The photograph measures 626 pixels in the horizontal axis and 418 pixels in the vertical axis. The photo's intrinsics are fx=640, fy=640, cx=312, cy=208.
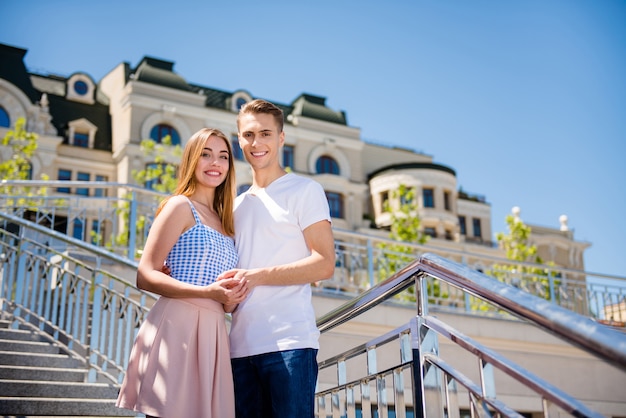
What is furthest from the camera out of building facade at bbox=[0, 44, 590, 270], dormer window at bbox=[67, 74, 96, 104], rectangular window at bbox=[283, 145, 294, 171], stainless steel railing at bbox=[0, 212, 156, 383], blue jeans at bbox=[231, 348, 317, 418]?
rectangular window at bbox=[283, 145, 294, 171]

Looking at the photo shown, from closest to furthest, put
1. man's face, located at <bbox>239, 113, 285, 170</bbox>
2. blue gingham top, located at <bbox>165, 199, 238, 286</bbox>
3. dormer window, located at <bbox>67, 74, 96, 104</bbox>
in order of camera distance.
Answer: blue gingham top, located at <bbox>165, 199, 238, 286</bbox> → man's face, located at <bbox>239, 113, 285, 170</bbox> → dormer window, located at <bbox>67, 74, 96, 104</bbox>

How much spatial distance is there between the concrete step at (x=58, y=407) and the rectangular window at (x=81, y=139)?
3221 centimetres

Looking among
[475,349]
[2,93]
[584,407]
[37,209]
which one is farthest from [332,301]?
[2,93]

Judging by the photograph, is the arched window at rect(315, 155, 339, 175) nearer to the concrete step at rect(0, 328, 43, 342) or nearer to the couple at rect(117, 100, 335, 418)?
the concrete step at rect(0, 328, 43, 342)

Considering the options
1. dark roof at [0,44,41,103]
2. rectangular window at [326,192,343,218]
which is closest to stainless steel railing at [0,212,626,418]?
dark roof at [0,44,41,103]

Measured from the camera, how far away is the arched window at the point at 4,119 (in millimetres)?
31672

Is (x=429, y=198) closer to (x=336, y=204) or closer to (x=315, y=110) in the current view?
(x=336, y=204)

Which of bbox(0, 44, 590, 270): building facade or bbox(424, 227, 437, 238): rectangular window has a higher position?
bbox(0, 44, 590, 270): building facade

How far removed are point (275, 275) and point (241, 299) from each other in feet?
0.53

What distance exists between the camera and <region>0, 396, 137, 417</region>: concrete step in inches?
180

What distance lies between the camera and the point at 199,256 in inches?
105

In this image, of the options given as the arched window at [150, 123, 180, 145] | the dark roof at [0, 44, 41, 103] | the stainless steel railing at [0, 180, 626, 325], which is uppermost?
the dark roof at [0, 44, 41, 103]

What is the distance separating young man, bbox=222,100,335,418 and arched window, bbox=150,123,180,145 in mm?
32433

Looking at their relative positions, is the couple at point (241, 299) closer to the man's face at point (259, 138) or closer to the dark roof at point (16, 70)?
the man's face at point (259, 138)
